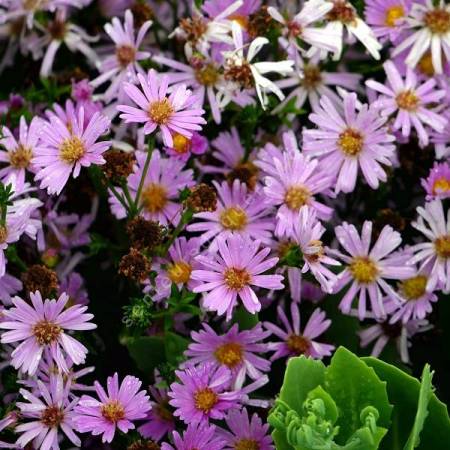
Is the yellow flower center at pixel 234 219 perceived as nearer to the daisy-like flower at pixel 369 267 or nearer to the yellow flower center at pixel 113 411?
the daisy-like flower at pixel 369 267

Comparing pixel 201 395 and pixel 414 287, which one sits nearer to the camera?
pixel 201 395

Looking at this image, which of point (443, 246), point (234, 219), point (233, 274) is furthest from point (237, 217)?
point (443, 246)

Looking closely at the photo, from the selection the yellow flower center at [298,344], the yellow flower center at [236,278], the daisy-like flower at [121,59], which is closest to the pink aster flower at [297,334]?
the yellow flower center at [298,344]

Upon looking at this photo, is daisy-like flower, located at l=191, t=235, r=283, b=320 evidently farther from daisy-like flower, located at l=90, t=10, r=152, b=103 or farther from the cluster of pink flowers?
daisy-like flower, located at l=90, t=10, r=152, b=103

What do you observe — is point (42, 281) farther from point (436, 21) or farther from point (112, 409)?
point (436, 21)

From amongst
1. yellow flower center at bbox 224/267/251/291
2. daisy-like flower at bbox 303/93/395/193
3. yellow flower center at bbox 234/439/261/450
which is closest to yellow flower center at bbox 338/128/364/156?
daisy-like flower at bbox 303/93/395/193
